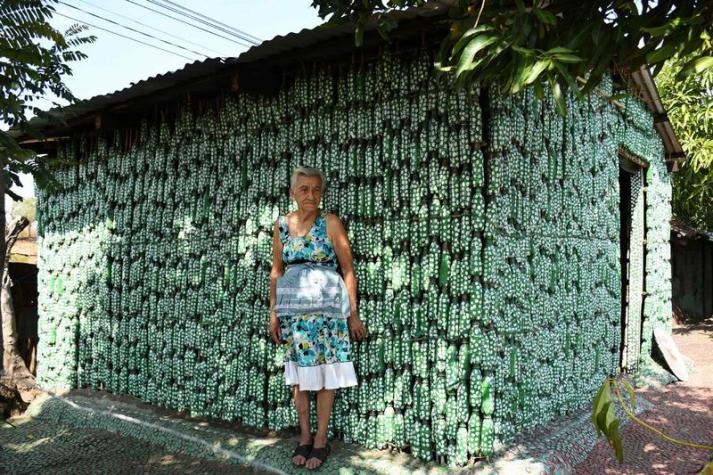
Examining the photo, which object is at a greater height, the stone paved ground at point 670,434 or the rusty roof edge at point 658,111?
the rusty roof edge at point 658,111

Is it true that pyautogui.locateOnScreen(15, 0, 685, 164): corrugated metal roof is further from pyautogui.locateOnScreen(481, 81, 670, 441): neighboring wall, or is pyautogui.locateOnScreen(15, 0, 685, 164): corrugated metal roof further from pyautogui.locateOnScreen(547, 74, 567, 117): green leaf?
pyautogui.locateOnScreen(547, 74, 567, 117): green leaf

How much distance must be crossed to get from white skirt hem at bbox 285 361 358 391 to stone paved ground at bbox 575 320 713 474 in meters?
1.65

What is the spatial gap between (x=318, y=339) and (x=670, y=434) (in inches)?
122

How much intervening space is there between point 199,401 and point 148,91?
8.64 ft

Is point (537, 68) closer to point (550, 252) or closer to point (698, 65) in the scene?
point (698, 65)

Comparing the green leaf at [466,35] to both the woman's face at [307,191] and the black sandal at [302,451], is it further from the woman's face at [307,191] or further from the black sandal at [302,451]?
the black sandal at [302,451]

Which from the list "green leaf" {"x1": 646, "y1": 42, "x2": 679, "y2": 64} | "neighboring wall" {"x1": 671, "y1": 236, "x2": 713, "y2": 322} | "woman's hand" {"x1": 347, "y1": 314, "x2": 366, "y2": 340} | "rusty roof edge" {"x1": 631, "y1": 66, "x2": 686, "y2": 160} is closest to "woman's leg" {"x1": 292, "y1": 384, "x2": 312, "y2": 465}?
"woman's hand" {"x1": 347, "y1": 314, "x2": 366, "y2": 340}

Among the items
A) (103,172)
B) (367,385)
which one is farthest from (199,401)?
(103,172)

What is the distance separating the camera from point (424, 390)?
394cm

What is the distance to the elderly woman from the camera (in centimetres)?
393

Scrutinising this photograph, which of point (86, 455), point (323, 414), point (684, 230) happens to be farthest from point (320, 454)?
point (684, 230)

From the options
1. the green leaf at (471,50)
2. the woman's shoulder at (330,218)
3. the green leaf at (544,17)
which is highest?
the green leaf at (544,17)

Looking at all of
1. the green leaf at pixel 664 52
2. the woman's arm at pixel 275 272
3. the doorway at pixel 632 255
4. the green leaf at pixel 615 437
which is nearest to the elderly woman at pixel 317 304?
the woman's arm at pixel 275 272

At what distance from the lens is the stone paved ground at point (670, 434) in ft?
13.7
